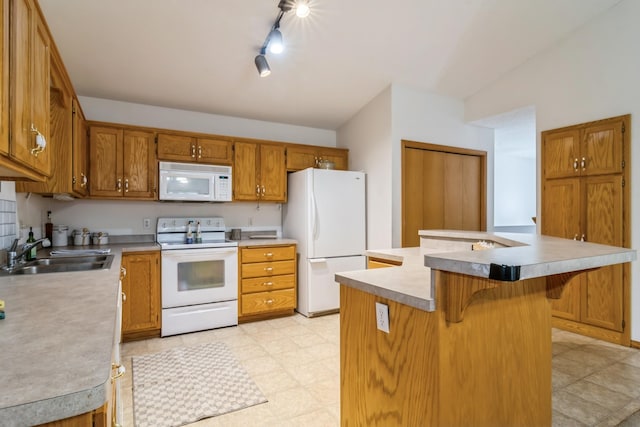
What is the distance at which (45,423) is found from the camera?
615 millimetres

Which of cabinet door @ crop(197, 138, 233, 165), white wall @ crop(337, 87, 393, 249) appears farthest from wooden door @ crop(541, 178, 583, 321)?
cabinet door @ crop(197, 138, 233, 165)

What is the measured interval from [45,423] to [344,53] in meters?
3.43

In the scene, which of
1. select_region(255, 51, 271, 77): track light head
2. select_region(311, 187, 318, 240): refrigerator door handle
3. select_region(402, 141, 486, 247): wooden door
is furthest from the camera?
select_region(402, 141, 486, 247): wooden door

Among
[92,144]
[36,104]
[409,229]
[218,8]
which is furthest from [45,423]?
[409,229]

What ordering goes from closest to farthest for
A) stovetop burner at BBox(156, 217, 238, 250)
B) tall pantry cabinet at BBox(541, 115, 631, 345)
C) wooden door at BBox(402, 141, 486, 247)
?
tall pantry cabinet at BBox(541, 115, 631, 345)
stovetop burner at BBox(156, 217, 238, 250)
wooden door at BBox(402, 141, 486, 247)

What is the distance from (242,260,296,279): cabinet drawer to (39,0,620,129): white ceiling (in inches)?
73.8

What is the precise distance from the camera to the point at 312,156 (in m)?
4.37

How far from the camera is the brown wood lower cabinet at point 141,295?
3.17 meters

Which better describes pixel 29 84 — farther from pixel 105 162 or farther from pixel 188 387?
pixel 105 162

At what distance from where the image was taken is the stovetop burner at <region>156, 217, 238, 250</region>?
371 cm

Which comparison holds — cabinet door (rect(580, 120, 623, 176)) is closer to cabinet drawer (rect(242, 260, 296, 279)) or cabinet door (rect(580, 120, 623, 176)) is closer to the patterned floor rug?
cabinet drawer (rect(242, 260, 296, 279))

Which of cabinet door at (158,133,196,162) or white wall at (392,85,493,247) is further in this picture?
white wall at (392,85,493,247)

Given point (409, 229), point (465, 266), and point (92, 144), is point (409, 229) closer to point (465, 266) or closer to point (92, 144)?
point (465, 266)

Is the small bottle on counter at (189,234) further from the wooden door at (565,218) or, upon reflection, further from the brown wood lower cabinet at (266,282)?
the wooden door at (565,218)
